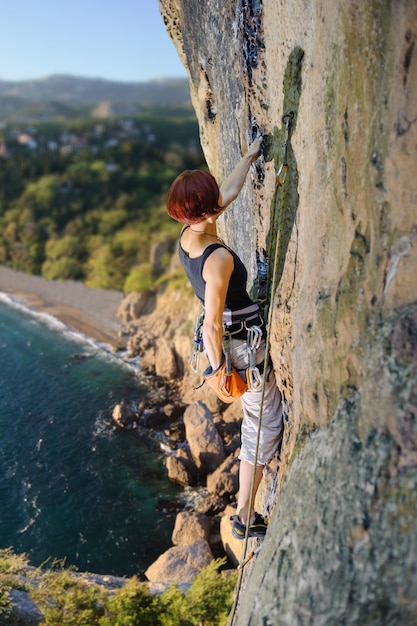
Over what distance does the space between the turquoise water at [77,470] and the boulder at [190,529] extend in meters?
0.52

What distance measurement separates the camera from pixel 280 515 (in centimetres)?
Result: 380

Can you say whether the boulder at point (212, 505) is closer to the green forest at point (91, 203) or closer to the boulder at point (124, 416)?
the boulder at point (124, 416)

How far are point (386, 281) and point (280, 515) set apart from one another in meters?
1.90

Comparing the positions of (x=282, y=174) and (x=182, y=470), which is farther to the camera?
(x=182, y=470)

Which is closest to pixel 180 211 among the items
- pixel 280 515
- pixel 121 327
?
pixel 280 515

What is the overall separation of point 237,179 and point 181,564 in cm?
837

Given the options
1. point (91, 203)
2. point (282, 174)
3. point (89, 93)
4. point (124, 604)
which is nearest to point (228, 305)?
point (282, 174)

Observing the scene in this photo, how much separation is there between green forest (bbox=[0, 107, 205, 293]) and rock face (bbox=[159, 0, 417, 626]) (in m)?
22.2

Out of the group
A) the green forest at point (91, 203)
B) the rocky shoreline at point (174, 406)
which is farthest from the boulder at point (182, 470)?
the green forest at point (91, 203)

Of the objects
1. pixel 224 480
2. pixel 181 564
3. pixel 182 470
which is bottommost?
pixel 181 564

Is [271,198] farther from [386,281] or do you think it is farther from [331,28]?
[386,281]

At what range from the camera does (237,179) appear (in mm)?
4852

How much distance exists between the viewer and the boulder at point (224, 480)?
1282 cm

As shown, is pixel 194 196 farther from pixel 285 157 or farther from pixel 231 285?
pixel 285 157
